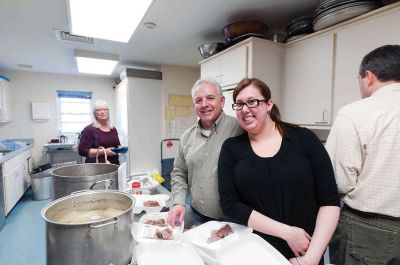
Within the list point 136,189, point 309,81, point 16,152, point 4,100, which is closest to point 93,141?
point 136,189

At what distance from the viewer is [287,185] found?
93 cm

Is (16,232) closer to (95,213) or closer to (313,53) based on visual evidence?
(95,213)

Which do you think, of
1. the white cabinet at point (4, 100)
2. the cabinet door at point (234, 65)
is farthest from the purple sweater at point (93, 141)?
the white cabinet at point (4, 100)

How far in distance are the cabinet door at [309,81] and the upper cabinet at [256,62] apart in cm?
9

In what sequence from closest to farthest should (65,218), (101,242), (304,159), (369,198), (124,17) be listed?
1. (101,242)
2. (65,218)
3. (304,159)
4. (369,198)
5. (124,17)

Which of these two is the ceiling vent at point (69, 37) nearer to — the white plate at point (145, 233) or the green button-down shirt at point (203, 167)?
the green button-down shirt at point (203, 167)

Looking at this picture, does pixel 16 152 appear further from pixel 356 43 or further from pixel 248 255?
pixel 356 43

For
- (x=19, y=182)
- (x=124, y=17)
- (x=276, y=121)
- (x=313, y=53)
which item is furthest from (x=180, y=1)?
(x=19, y=182)

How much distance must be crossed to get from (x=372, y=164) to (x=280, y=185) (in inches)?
19.4

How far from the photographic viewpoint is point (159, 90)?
382 centimetres

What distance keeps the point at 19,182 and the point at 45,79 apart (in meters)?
2.18

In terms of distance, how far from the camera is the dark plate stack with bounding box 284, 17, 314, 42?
1880 mm

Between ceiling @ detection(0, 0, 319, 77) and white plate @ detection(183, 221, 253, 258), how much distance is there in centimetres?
163

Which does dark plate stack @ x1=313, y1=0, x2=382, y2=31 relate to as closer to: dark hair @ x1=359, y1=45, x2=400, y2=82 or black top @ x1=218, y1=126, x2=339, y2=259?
dark hair @ x1=359, y1=45, x2=400, y2=82
